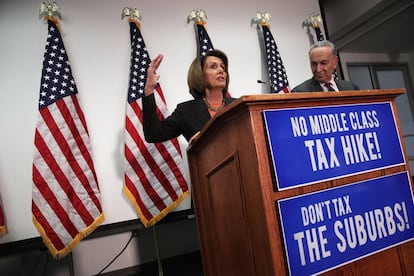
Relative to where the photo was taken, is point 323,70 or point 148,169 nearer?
point 323,70

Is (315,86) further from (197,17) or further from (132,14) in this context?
(132,14)

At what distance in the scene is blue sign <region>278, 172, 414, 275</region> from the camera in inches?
27.7

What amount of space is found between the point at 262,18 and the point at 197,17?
0.72 m

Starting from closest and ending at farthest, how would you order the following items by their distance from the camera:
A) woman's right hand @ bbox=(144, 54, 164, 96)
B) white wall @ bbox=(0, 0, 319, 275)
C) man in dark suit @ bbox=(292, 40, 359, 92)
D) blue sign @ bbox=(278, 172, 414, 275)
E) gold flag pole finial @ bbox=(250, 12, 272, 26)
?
blue sign @ bbox=(278, 172, 414, 275) < woman's right hand @ bbox=(144, 54, 164, 96) < man in dark suit @ bbox=(292, 40, 359, 92) < white wall @ bbox=(0, 0, 319, 275) < gold flag pole finial @ bbox=(250, 12, 272, 26)

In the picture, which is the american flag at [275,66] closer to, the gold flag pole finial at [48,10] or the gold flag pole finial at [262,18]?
the gold flag pole finial at [262,18]

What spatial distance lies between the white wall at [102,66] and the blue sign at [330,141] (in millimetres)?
1747

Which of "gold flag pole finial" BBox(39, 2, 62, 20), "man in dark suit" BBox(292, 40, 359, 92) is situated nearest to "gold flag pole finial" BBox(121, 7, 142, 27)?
"gold flag pole finial" BBox(39, 2, 62, 20)

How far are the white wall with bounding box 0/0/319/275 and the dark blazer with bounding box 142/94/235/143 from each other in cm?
82

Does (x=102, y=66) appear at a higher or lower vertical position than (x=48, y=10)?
lower

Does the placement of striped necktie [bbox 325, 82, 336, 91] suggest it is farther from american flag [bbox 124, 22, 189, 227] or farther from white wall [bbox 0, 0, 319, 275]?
american flag [bbox 124, 22, 189, 227]

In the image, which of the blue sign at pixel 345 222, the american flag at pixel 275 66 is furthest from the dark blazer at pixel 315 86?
the blue sign at pixel 345 222

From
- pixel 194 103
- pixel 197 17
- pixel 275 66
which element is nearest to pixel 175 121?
pixel 194 103

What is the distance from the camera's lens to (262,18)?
2920 mm

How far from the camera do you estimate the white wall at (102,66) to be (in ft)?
6.67
